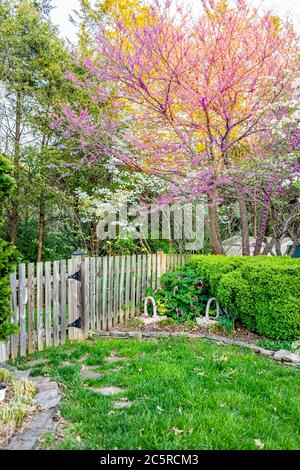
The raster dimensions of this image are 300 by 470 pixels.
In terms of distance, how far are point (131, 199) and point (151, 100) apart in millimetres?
2349

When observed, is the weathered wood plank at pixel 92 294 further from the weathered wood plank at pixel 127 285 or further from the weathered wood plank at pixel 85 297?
the weathered wood plank at pixel 127 285

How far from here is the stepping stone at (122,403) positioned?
2534 millimetres

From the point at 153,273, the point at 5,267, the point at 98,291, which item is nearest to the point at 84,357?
the point at 98,291

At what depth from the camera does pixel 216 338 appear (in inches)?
178

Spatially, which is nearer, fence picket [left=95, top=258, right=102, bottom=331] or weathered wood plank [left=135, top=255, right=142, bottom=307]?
fence picket [left=95, top=258, right=102, bottom=331]

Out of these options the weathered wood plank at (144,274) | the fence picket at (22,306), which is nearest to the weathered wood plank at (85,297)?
the fence picket at (22,306)

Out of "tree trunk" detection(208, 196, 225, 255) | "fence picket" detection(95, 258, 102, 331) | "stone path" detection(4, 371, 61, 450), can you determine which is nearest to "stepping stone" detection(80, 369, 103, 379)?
"stone path" detection(4, 371, 61, 450)

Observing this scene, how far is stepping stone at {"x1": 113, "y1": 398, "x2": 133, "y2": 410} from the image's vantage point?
2534 mm

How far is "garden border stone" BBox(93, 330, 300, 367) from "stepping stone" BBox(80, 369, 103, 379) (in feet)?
4.43

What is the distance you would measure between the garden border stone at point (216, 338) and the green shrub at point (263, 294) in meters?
0.35

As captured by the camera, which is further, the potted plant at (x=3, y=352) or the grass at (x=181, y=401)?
the potted plant at (x=3, y=352)

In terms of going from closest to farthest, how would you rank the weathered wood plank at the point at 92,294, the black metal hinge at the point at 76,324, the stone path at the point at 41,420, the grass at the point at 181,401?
the stone path at the point at 41,420 → the grass at the point at 181,401 → the black metal hinge at the point at 76,324 → the weathered wood plank at the point at 92,294

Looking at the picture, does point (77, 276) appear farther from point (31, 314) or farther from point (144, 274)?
point (144, 274)

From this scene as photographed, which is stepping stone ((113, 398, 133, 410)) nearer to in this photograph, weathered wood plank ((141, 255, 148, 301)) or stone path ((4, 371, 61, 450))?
stone path ((4, 371, 61, 450))
